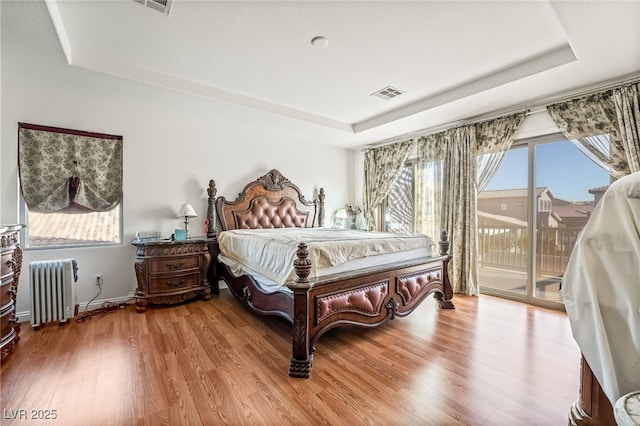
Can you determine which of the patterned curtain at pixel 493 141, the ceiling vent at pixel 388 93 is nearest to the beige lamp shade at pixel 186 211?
the ceiling vent at pixel 388 93

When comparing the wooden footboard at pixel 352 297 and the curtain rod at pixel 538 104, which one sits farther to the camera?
the curtain rod at pixel 538 104

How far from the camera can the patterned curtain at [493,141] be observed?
3.65 metres

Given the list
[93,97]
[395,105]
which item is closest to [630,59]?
[395,105]

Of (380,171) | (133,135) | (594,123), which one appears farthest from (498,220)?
(133,135)

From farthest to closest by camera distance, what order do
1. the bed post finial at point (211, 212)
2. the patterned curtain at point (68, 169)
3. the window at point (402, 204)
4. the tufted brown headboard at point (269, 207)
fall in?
the window at point (402, 204)
the tufted brown headboard at point (269, 207)
the bed post finial at point (211, 212)
the patterned curtain at point (68, 169)

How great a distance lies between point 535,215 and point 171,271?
15.7 ft

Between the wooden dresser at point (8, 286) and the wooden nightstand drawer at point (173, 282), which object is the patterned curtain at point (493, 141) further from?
the wooden dresser at point (8, 286)

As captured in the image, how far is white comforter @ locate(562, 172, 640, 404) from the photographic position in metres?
1.05

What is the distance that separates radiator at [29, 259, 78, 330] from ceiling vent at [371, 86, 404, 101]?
410 centimetres

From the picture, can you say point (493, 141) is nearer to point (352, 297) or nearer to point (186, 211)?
point (352, 297)

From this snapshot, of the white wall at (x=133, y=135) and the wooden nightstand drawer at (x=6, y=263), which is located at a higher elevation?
the white wall at (x=133, y=135)

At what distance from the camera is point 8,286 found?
228 cm

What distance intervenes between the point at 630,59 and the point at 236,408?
429cm

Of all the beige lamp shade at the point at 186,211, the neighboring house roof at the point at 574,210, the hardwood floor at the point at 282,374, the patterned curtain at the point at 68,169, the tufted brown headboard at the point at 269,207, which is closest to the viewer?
the hardwood floor at the point at 282,374
